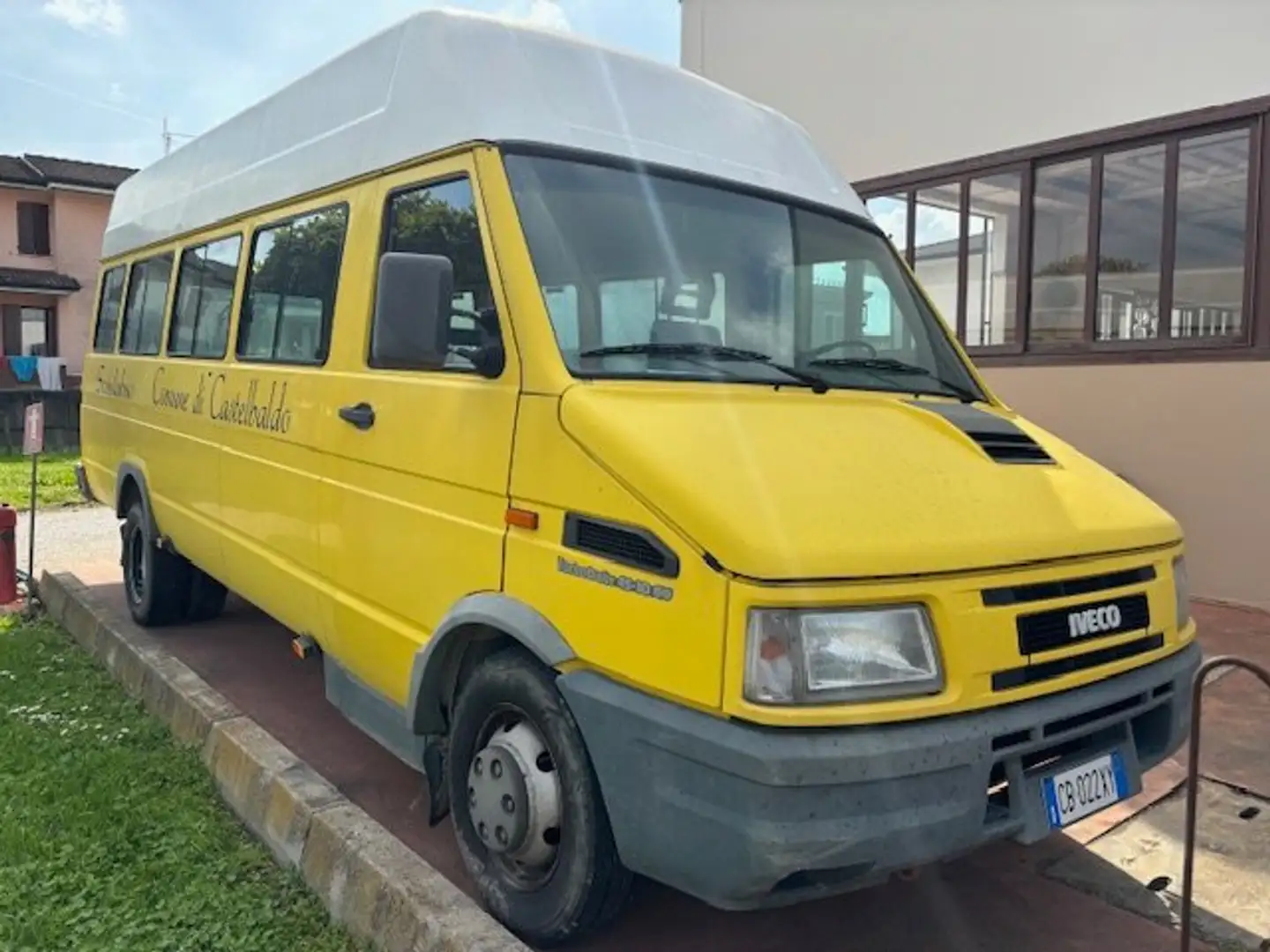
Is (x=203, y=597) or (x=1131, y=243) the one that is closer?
(x=203, y=597)

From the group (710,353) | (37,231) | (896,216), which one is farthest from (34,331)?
(710,353)

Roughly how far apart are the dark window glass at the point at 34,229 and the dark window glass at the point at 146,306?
2620 cm

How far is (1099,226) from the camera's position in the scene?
7.66m

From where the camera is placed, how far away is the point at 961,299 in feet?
28.7

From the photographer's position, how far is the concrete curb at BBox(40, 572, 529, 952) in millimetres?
2764

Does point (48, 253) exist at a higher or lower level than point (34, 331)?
higher

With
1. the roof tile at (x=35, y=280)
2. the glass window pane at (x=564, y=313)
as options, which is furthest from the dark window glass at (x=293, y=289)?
the roof tile at (x=35, y=280)

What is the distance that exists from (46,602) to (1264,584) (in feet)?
27.4

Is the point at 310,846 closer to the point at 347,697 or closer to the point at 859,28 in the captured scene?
the point at 347,697

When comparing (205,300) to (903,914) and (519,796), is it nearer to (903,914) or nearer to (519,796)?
(519,796)

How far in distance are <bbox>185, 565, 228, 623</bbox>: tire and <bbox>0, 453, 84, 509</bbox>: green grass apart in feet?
24.5

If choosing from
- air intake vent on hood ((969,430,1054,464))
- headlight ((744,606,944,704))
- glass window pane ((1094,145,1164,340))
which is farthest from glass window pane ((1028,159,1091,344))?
headlight ((744,606,944,704))

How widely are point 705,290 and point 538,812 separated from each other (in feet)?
5.51

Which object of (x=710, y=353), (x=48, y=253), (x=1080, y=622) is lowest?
(x=1080, y=622)
